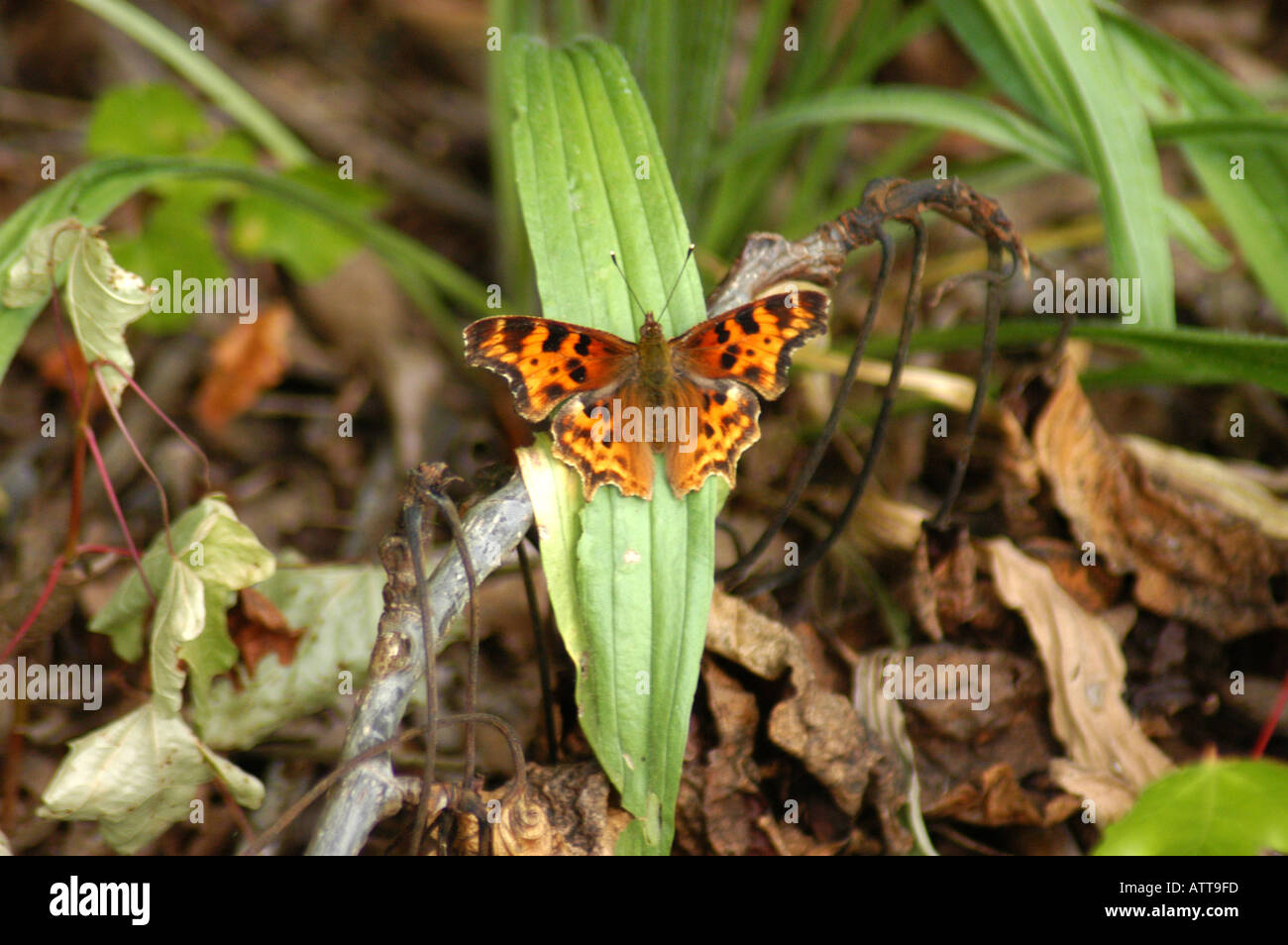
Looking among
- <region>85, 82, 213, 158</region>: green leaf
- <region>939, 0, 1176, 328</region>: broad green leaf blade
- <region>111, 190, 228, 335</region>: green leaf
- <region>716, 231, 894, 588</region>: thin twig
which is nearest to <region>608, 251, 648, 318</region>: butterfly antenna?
<region>716, 231, 894, 588</region>: thin twig

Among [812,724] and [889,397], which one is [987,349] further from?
[812,724]

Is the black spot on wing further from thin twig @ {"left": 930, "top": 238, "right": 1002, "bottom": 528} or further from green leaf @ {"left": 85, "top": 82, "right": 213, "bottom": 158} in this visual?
green leaf @ {"left": 85, "top": 82, "right": 213, "bottom": 158}

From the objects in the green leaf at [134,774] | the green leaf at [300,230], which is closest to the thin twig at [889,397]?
the green leaf at [134,774]

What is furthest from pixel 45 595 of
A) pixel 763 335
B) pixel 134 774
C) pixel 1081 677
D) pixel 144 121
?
pixel 1081 677

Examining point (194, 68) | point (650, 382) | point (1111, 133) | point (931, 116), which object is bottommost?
point (650, 382)

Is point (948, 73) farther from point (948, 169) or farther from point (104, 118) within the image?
point (104, 118)

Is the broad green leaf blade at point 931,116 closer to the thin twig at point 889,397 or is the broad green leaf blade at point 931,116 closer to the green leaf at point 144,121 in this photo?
the thin twig at point 889,397
